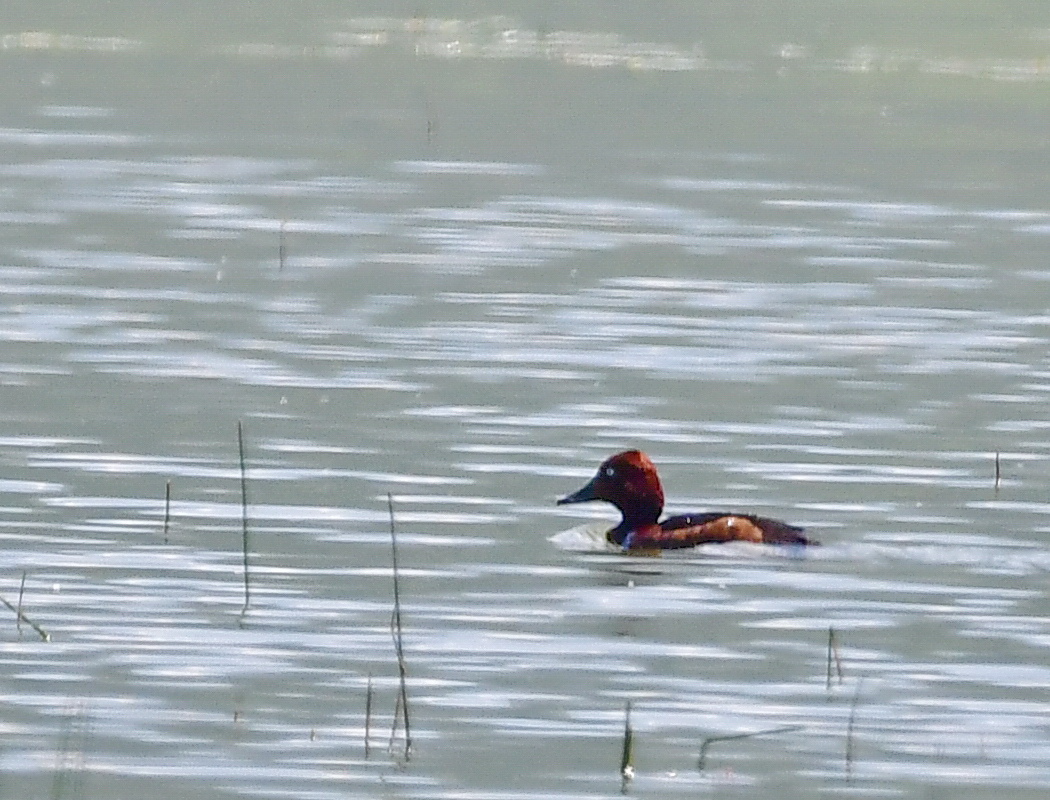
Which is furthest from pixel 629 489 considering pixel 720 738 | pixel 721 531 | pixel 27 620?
pixel 720 738

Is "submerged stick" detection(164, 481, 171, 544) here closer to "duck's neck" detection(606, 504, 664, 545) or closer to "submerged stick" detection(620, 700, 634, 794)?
"duck's neck" detection(606, 504, 664, 545)

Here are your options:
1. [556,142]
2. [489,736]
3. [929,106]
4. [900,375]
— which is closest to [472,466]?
[900,375]

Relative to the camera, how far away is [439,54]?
46.1m

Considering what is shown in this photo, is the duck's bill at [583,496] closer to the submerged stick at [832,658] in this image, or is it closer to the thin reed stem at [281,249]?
the submerged stick at [832,658]

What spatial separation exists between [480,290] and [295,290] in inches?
46.3

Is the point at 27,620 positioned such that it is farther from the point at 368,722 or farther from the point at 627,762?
the point at 627,762

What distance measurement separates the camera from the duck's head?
1392 centimetres

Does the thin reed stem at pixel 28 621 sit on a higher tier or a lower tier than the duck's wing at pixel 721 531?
lower

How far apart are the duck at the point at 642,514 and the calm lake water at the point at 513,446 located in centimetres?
11

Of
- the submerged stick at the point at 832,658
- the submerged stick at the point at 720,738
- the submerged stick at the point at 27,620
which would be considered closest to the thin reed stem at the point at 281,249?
the submerged stick at the point at 27,620

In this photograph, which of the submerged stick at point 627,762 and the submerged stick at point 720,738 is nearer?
the submerged stick at point 627,762

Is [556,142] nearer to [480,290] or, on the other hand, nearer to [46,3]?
[480,290]

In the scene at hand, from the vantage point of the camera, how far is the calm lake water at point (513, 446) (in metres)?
9.95

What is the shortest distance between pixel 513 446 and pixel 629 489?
180cm
